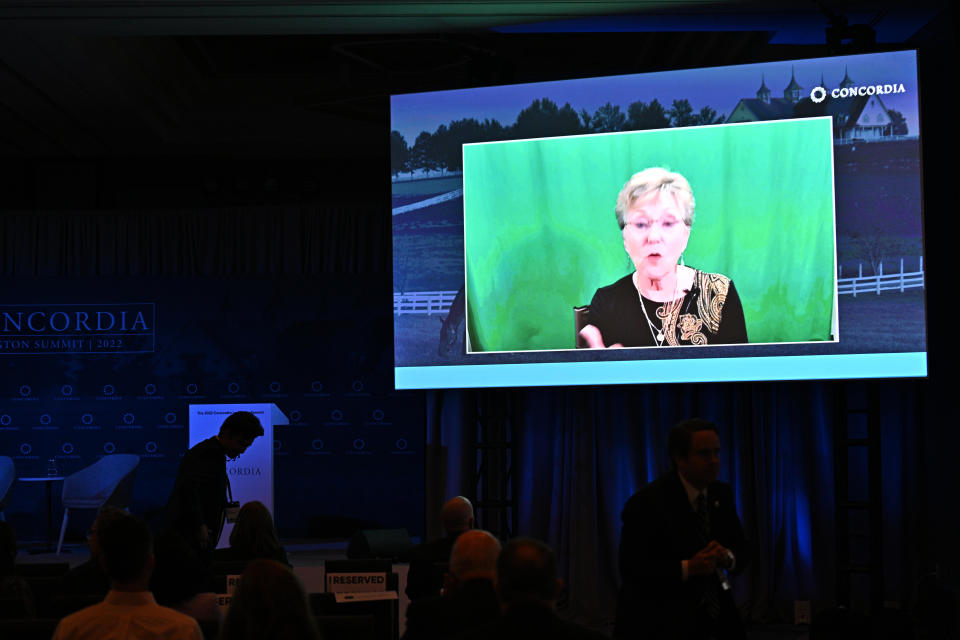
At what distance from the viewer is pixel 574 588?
7320mm

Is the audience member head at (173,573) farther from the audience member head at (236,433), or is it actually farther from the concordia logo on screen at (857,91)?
the concordia logo on screen at (857,91)

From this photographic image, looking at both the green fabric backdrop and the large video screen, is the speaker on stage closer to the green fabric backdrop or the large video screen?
the large video screen

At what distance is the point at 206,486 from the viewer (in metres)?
5.15

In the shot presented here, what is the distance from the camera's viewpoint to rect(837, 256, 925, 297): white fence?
591 cm

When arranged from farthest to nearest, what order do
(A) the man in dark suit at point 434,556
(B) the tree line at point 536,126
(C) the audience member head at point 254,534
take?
(B) the tree line at point 536,126, (A) the man in dark suit at point 434,556, (C) the audience member head at point 254,534

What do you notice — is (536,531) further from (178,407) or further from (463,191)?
(178,407)

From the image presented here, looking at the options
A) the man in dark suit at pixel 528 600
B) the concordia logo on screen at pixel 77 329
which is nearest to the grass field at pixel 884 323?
the man in dark suit at pixel 528 600

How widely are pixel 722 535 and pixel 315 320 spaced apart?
7.16m

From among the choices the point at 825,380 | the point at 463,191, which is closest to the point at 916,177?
the point at 825,380

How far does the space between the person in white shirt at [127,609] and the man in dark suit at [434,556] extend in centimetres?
171

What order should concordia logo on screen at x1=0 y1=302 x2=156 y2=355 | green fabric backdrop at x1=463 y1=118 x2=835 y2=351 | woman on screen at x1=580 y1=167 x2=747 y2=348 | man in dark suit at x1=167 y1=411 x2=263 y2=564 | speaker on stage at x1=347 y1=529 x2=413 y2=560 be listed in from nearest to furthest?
1. man in dark suit at x1=167 y1=411 x2=263 y2=564
2. green fabric backdrop at x1=463 y1=118 x2=835 y2=351
3. woman on screen at x1=580 y1=167 x2=747 y2=348
4. speaker on stage at x1=347 y1=529 x2=413 y2=560
5. concordia logo on screen at x1=0 y1=302 x2=156 y2=355

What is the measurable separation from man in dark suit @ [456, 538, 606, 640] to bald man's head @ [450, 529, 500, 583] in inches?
22.7

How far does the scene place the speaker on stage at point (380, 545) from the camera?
708cm

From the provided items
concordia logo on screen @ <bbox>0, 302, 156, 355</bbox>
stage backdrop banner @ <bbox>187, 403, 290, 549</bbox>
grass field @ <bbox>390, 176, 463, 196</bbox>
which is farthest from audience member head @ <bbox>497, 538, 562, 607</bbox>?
concordia logo on screen @ <bbox>0, 302, 156, 355</bbox>
